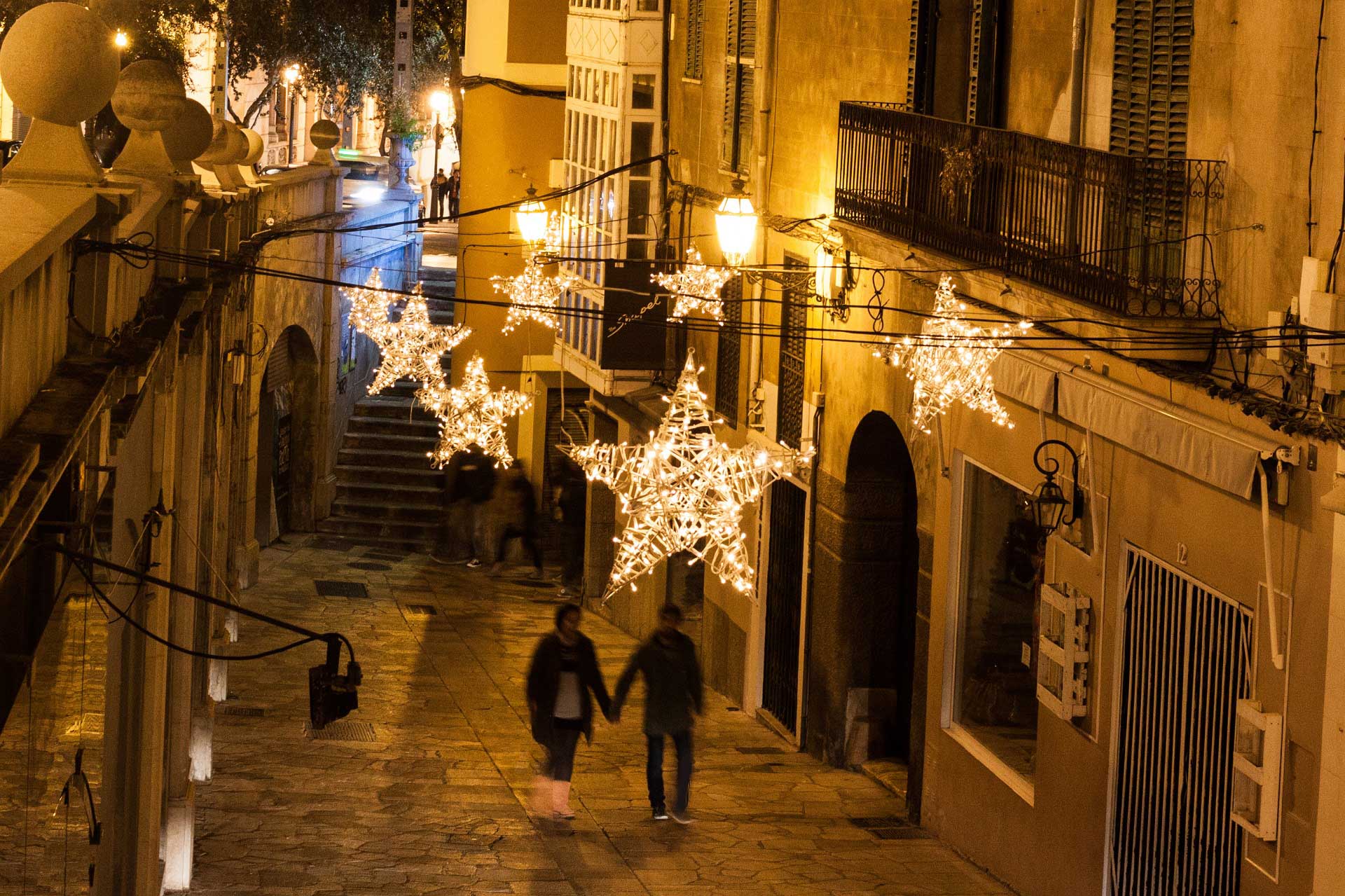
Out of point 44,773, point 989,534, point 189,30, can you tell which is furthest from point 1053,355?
point 189,30

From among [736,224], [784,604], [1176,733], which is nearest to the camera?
[1176,733]

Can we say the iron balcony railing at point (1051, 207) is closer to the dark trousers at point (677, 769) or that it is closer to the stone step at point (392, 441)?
the dark trousers at point (677, 769)

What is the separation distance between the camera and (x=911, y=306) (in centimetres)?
1376

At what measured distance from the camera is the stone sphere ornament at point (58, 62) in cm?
691

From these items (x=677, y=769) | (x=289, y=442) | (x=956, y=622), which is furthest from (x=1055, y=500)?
(x=289, y=442)

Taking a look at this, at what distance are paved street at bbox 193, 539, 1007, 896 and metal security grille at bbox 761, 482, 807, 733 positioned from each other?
41 cm

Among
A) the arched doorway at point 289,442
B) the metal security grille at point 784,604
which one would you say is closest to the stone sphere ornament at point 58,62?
the metal security grille at point 784,604

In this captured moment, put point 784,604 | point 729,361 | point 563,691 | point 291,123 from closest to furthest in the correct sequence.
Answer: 1. point 563,691
2. point 784,604
3. point 729,361
4. point 291,123

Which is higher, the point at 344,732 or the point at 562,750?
the point at 562,750

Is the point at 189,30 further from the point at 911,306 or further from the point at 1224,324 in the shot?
the point at 1224,324

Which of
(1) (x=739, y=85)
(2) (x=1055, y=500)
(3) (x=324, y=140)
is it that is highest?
(1) (x=739, y=85)

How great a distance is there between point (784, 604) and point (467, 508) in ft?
26.6

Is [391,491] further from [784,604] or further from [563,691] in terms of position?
[563,691]

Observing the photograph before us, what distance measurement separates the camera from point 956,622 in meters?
13.2
